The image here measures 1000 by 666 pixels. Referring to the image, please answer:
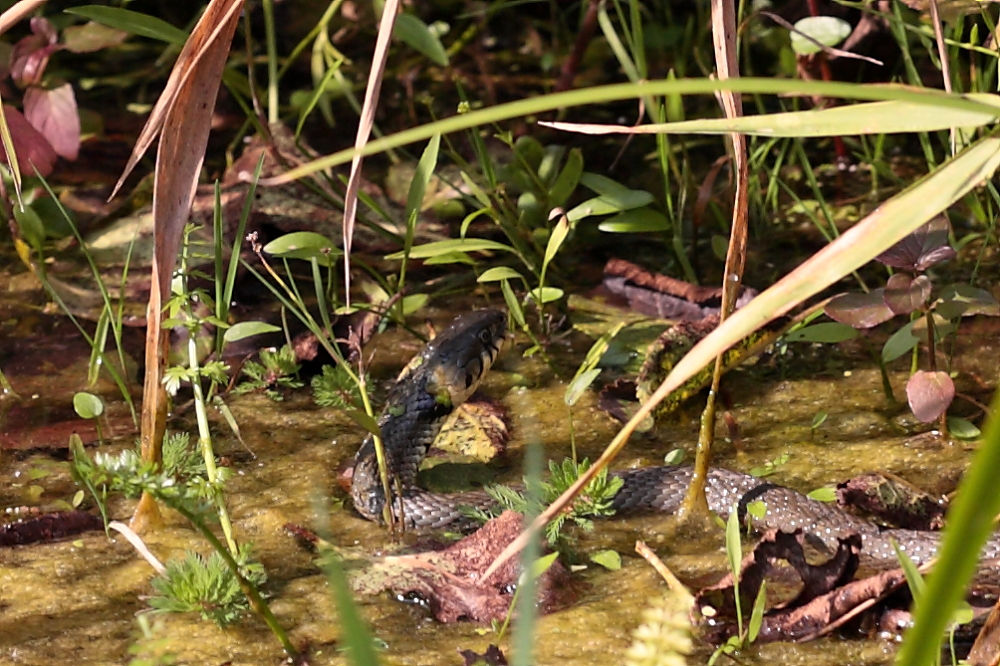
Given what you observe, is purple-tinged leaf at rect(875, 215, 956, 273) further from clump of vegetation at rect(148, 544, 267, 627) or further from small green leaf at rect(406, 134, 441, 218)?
clump of vegetation at rect(148, 544, 267, 627)

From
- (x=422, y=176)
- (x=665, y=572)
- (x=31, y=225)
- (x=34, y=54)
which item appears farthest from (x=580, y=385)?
(x=34, y=54)

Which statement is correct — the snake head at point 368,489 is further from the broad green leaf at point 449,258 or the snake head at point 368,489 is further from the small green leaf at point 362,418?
the broad green leaf at point 449,258

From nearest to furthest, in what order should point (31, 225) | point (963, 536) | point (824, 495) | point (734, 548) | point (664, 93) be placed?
point (963, 536)
point (664, 93)
point (734, 548)
point (824, 495)
point (31, 225)

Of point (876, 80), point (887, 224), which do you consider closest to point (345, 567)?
point (887, 224)

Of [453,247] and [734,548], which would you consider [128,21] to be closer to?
[453,247]

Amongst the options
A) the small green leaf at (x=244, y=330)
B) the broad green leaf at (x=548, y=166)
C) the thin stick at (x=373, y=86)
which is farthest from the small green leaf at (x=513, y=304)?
the thin stick at (x=373, y=86)

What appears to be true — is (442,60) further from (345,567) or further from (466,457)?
(345,567)
